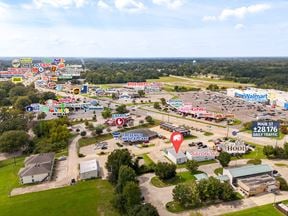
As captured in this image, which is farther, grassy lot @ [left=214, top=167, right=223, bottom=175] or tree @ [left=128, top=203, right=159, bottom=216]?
grassy lot @ [left=214, top=167, right=223, bottom=175]

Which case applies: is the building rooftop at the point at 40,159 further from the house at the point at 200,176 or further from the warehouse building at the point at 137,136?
the house at the point at 200,176

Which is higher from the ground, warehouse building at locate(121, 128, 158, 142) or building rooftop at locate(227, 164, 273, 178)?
building rooftop at locate(227, 164, 273, 178)

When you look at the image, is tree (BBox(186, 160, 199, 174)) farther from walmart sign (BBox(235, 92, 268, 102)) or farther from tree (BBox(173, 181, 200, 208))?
walmart sign (BBox(235, 92, 268, 102))

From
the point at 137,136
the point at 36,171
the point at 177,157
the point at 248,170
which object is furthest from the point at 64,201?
the point at 248,170

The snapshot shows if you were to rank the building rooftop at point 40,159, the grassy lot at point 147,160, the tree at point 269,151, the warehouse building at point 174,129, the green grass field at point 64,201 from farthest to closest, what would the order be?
1. the warehouse building at point 174,129
2. the tree at point 269,151
3. the grassy lot at point 147,160
4. the building rooftop at point 40,159
5. the green grass field at point 64,201

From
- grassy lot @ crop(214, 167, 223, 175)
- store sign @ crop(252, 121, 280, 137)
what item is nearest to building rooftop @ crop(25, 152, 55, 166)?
grassy lot @ crop(214, 167, 223, 175)

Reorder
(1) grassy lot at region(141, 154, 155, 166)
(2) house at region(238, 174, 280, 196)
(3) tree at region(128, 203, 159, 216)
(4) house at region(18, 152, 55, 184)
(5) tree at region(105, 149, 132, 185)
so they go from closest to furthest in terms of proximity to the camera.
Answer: (3) tree at region(128, 203, 159, 216)
(2) house at region(238, 174, 280, 196)
(5) tree at region(105, 149, 132, 185)
(4) house at region(18, 152, 55, 184)
(1) grassy lot at region(141, 154, 155, 166)

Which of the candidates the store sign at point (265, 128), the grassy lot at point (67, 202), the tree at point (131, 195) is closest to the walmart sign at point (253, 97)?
the store sign at point (265, 128)
